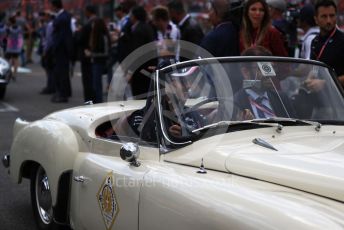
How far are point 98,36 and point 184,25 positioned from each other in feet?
8.00

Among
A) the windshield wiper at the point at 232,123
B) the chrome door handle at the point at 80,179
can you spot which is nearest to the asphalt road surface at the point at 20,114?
the chrome door handle at the point at 80,179

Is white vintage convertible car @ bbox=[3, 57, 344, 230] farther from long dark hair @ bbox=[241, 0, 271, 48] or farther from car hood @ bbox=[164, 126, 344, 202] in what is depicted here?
long dark hair @ bbox=[241, 0, 271, 48]

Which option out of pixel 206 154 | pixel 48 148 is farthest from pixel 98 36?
pixel 206 154

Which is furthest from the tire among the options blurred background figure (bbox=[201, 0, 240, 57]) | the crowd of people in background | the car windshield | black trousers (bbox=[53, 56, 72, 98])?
black trousers (bbox=[53, 56, 72, 98])

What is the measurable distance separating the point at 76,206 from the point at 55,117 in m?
1.11

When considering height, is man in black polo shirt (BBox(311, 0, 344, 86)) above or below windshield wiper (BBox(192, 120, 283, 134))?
above

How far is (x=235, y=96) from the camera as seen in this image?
12.5 ft

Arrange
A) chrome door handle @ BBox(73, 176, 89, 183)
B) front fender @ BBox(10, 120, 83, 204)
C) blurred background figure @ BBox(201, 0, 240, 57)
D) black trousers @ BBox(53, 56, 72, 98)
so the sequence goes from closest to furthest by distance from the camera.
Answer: chrome door handle @ BBox(73, 176, 89, 183) → front fender @ BBox(10, 120, 83, 204) → blurred background figure @ BBox(201, 0, 240, 57) → black trousers @ BBox(53, 56, 72, 98)

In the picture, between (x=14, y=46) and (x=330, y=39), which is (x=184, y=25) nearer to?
(x=330, y=39)

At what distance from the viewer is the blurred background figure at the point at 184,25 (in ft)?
31.1

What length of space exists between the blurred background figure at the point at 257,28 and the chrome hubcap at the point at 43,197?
220 cm

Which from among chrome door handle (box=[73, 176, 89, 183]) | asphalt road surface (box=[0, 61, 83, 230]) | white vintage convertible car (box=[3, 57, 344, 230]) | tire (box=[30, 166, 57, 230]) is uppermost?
white vintage convertible car (box=[3, 57, 344, 230])

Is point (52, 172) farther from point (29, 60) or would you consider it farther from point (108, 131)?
point (29, 60)

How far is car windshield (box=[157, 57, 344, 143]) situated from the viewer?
12.3 ft
